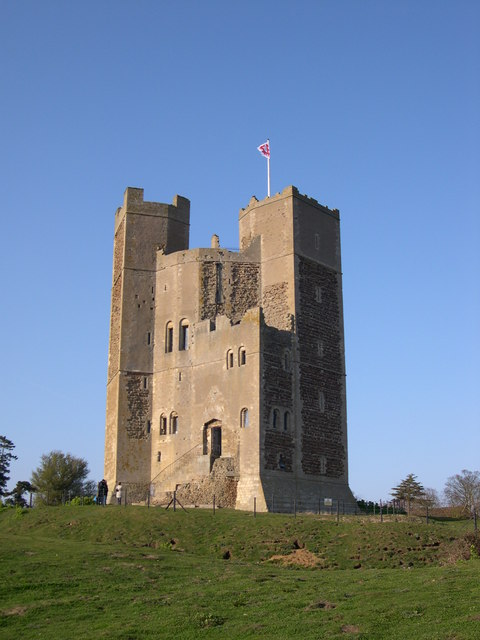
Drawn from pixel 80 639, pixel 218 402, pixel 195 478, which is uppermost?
pixel 218 402

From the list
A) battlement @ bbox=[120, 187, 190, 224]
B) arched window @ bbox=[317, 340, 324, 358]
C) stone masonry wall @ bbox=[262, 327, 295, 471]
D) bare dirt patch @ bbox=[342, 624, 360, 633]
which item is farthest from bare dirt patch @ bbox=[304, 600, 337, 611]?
battlement @ bbox=[120, 187, 190, 224]

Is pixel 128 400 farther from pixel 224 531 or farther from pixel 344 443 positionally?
pixel 224 531

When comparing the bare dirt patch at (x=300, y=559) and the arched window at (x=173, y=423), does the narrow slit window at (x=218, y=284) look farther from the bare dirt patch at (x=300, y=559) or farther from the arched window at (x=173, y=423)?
the bare dirt patch at (x=300, y=559)

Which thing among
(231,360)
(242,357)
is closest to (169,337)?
(231,360)

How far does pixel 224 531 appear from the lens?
34.8 metres

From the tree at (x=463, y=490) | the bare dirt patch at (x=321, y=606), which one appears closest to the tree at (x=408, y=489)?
the tree at (x=463, y=490)

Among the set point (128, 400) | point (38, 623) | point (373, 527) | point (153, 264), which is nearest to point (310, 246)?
point (153, 264)

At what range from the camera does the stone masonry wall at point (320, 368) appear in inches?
1864

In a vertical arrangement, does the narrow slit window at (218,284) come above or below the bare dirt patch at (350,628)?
above

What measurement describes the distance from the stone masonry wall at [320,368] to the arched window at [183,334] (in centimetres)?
695

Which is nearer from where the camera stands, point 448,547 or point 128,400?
point 448,547

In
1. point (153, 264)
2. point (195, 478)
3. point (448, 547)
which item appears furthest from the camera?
point (153, 264)

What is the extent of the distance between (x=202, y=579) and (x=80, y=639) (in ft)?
21.0

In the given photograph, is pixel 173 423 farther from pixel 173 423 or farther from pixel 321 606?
pixel 321 606
